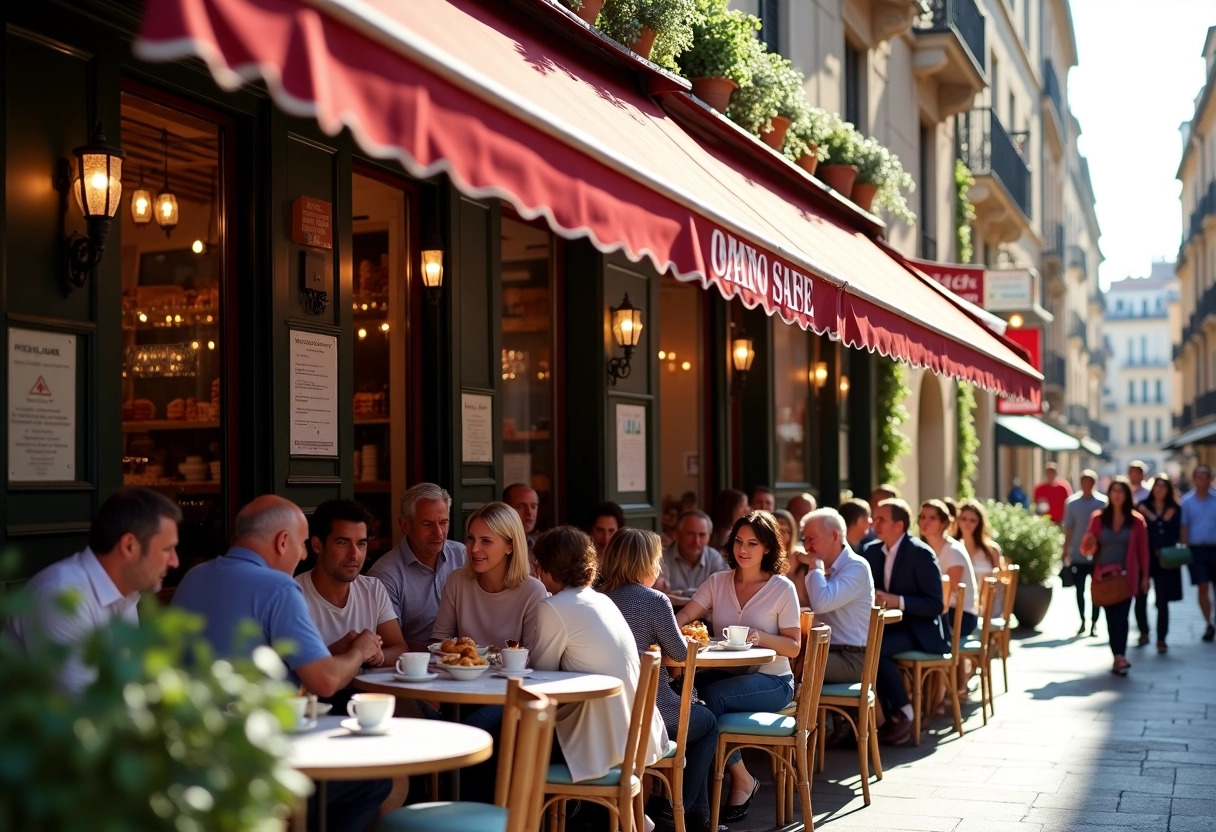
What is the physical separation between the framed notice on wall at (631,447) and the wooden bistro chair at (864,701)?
3077 millimetres

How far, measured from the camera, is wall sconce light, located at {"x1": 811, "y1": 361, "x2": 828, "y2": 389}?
53.8ft

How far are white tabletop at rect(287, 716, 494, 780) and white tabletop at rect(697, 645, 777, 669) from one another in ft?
7.82

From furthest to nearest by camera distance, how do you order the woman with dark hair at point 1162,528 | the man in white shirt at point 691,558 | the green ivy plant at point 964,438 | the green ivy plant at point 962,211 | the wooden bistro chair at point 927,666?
the green ivy plant at point 964,438 < the green ivy plant at point 962,211 < the woman with dark hair at point 1162,528 < the man in white shirt at point 691,558 < the wooden bistro chair at point 927,666

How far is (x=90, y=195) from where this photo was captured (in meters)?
5.73

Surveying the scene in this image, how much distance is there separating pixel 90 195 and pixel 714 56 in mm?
6427

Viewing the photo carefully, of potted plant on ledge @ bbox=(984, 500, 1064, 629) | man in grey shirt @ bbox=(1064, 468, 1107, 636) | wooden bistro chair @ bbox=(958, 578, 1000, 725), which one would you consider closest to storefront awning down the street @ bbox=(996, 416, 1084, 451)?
man in grey shirt @ bbox=(1064, 468, 1107, 636)

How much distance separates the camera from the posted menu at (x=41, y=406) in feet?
18.3

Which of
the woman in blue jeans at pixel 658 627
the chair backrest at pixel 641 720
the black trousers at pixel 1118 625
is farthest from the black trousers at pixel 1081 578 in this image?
the chair backrest at pixel 641 720

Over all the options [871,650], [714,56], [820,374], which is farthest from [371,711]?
[820,374]

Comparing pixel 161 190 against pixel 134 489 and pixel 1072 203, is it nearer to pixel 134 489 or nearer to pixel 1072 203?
pixel 134 489

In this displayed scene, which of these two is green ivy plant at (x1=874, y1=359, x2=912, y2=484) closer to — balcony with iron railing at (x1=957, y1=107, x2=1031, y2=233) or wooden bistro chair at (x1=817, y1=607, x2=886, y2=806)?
balcony with iron railing at (x1=957, y1=107, x2=1031, y2=233)

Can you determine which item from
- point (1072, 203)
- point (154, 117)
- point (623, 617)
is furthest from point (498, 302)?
point (1072, 203)

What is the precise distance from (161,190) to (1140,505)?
1331 centimetres

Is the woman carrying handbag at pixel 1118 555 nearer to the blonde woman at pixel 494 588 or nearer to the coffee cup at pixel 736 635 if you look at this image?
the coffee cup at pixel 736 635
